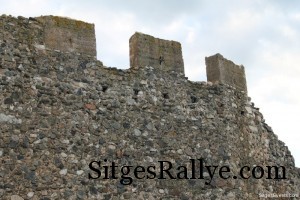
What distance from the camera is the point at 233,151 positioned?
8703 millimetres

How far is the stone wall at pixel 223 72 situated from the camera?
9.19m

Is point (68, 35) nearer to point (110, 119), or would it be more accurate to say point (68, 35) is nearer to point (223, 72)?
point (110, 119)

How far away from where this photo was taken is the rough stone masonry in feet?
22.2

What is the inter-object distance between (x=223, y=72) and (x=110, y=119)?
112 inches

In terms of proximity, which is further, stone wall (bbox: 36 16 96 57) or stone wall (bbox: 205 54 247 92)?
stone wall (bbox: 205 54 247 92)

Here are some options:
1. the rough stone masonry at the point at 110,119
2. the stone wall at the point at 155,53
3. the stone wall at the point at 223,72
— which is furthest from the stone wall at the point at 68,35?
the stone wall at the point at 223,72

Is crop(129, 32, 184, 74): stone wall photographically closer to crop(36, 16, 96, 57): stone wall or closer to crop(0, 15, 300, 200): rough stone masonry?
crop(0, 15, 300, 200): rough stone masonry

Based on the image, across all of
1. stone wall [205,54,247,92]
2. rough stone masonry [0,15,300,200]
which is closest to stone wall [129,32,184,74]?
rough stone masonry [0,15,300,200]

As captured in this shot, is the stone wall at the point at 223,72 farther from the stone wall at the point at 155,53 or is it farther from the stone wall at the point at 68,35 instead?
the stone wall at the point at 68,35

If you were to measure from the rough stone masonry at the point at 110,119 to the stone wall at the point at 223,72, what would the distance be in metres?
0.02

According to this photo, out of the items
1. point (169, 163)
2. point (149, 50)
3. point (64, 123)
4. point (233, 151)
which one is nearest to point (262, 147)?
point (233, 151)

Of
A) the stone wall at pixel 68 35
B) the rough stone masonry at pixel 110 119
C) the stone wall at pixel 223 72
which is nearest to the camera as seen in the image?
the rough stone masonry at pixel 110 119

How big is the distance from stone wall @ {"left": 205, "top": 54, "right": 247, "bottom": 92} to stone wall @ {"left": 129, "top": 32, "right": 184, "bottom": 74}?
2.70 feet

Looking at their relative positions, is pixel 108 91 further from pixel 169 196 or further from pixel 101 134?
pixel 169 196
